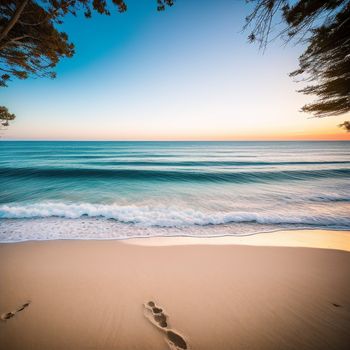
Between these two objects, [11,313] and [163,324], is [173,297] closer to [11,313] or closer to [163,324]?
[163,324]

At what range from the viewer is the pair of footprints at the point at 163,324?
2028 millimetres

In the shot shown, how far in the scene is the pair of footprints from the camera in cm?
203

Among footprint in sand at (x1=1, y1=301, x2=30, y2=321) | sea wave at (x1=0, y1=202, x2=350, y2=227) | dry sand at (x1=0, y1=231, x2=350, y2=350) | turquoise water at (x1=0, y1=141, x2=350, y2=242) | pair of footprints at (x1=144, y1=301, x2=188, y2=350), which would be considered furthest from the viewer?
sea wave at (x1=0, y1=202, x2=350, y2=227)

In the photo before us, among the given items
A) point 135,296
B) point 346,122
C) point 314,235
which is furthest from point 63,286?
point 314,235

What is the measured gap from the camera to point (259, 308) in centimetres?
255

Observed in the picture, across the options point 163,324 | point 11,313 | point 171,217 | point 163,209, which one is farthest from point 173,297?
point 163,209

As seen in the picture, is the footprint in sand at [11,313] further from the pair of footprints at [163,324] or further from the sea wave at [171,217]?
the sea wave at [171,217]

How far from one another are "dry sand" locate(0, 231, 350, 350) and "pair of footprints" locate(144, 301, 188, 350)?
0.01 meters

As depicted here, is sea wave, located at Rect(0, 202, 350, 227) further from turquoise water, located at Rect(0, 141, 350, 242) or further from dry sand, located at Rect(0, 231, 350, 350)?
dry sand, located at Rect(0, 231, 350, 350)

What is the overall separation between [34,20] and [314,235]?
9397 millimetres

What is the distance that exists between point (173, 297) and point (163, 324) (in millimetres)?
461

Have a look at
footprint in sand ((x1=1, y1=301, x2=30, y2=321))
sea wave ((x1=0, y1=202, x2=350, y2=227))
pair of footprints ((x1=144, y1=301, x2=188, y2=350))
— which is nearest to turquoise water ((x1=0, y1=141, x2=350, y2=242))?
sea wave ((x1=0, y1=202, x2=350, y2=227))

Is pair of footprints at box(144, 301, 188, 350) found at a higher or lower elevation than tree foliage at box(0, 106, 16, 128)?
lower

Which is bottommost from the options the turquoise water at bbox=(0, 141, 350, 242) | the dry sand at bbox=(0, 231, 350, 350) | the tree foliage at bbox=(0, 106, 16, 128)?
the turquoise water at bbox=(0, 141, 350, 242)
